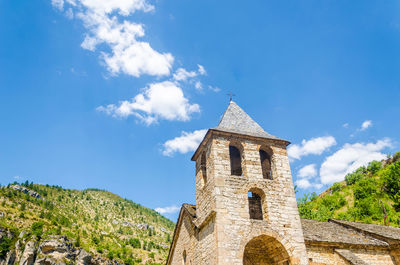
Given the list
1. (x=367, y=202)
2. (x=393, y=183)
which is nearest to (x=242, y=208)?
(x=367, y=202)

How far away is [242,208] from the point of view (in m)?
10.8

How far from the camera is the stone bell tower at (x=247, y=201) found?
10.2m

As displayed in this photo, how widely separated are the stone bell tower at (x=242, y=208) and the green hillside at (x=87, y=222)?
54.2m

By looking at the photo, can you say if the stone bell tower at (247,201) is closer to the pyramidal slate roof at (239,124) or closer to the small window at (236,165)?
the pyramidal slate roof at (239,124)

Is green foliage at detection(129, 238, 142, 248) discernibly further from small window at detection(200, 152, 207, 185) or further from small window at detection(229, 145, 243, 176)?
small window at detection(200, 152, 207, 185)

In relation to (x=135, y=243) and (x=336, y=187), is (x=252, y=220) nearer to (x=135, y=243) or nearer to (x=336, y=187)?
(x=336, y=187)

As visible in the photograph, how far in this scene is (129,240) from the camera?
264 feet

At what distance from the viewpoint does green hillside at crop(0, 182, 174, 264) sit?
61.8 meters

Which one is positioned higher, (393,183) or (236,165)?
(393,183)

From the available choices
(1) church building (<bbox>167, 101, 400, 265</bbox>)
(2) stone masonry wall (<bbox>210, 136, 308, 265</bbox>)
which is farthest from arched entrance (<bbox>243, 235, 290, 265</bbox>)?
(2) stone masonry wall (<bbox>210, 136, 308, 265</bbox>)

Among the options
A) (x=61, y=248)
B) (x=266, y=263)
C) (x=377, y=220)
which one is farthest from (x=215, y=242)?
(x=61, y=248)

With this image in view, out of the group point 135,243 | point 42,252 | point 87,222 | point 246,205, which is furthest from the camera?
point 135,243

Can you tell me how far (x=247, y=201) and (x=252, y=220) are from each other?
700 millimetres

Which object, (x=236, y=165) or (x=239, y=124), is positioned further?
(x=236, y=165)
